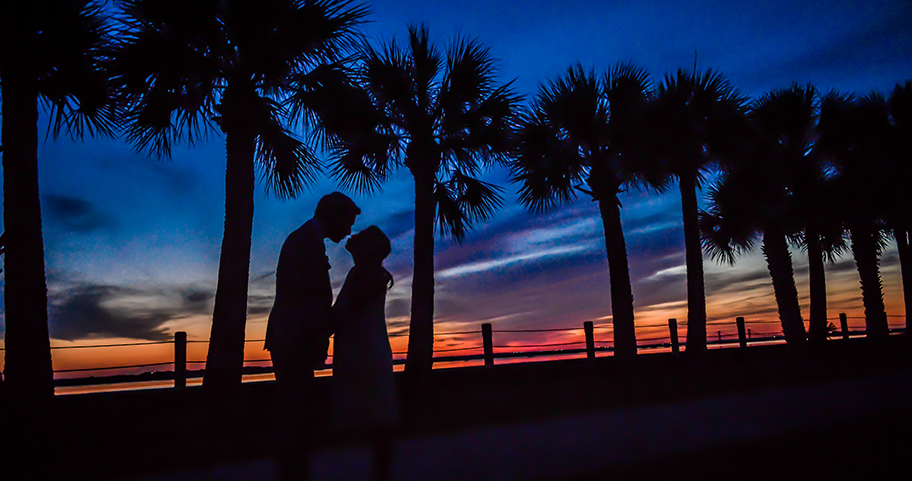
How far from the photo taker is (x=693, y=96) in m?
16.0

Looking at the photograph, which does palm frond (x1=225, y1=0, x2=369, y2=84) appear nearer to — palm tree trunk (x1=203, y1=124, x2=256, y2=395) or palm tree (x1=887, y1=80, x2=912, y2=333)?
palm tree trunk (x1=203, y1=124, x2=256, y2=395)

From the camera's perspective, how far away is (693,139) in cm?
1497

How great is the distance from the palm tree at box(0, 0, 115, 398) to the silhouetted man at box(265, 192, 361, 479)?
6.32m

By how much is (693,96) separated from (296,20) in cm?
1150

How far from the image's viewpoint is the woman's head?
3.30 m

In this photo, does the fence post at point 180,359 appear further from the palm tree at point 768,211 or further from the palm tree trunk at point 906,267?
the palm tree trunk at point 906,267

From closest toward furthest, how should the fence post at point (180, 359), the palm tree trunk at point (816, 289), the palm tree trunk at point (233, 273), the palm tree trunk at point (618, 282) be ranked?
the palm tree trunk at point (233, 273) → the fence post at point (180, 359) → the palm tree trunk at point (618, 282) → the palm tree trunk at point (816, 289)

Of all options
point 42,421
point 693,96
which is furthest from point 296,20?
point 693,96

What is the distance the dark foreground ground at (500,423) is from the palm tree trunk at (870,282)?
940 cm

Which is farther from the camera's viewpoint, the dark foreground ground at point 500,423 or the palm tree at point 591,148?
the palm tree at point 591,148

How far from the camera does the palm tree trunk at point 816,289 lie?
18.3 m

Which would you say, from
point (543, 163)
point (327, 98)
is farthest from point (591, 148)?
point (327, 98)

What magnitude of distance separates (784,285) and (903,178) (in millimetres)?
5737

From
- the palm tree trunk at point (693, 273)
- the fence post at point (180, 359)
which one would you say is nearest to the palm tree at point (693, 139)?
the palm tree trunk at point (693, 273)
